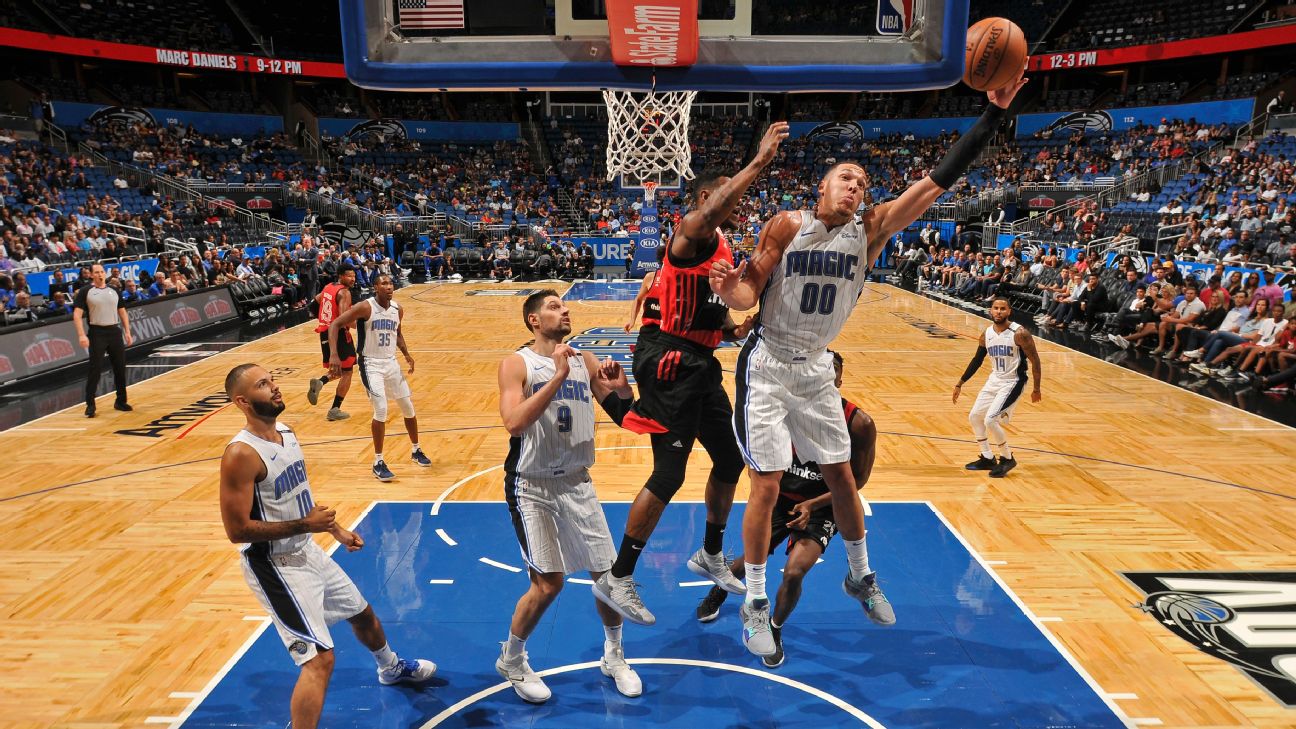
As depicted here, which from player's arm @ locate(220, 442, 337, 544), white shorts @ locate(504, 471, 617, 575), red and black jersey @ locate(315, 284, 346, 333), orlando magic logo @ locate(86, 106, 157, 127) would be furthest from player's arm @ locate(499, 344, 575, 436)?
orlando magic logo @ locate(86, 106, 157, 127)

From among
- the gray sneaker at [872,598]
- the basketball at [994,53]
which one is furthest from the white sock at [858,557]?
the basketball at [994,53]

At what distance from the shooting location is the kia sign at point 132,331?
11305 mm

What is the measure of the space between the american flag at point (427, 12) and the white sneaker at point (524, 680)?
3.17m

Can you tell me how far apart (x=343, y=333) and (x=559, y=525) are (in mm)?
6148

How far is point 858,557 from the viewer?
4.34m

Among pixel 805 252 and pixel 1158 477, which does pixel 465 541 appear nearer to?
pixel 805 252

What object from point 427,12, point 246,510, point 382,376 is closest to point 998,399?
point 382,376

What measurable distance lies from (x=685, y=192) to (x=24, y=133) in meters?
21.5

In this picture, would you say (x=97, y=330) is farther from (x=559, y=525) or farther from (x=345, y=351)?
(x=559, y=525)

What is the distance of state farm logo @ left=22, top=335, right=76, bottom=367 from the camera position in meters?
11.6

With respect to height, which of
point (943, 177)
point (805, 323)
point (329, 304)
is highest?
point (943, 177)

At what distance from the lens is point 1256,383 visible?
37.1 feet

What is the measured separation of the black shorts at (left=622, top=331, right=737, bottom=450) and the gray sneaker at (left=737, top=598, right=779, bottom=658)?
886mm

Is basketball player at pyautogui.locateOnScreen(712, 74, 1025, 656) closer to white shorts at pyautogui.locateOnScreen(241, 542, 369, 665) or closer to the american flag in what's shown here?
the american flag
